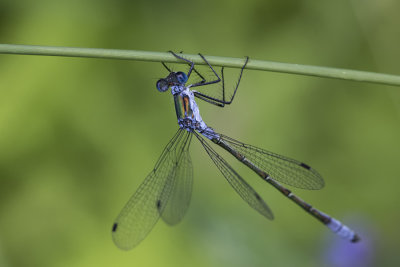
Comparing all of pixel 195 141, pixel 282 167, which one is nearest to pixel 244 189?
pixel 282 167

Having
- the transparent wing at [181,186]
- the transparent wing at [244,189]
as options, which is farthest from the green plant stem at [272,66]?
the transparent wing at [244,189]

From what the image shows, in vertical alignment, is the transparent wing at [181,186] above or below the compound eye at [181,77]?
below

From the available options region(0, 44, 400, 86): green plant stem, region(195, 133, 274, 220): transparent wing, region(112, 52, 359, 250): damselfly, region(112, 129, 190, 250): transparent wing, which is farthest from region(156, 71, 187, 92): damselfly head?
region(0, 44, 400, 86): green plant stem

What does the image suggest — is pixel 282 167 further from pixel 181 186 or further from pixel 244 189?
pixel 181 186

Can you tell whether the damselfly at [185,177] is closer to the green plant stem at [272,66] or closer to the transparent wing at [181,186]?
the transparent wing at [181,186]

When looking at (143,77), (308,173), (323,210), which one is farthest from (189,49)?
(323,210)

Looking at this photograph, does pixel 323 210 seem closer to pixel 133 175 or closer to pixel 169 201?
pixel 169 201

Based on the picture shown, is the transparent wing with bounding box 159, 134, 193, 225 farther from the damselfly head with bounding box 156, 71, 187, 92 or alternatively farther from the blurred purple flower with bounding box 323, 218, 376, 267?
the blurred purple flower with bounding box 323, 218, 376, 267
